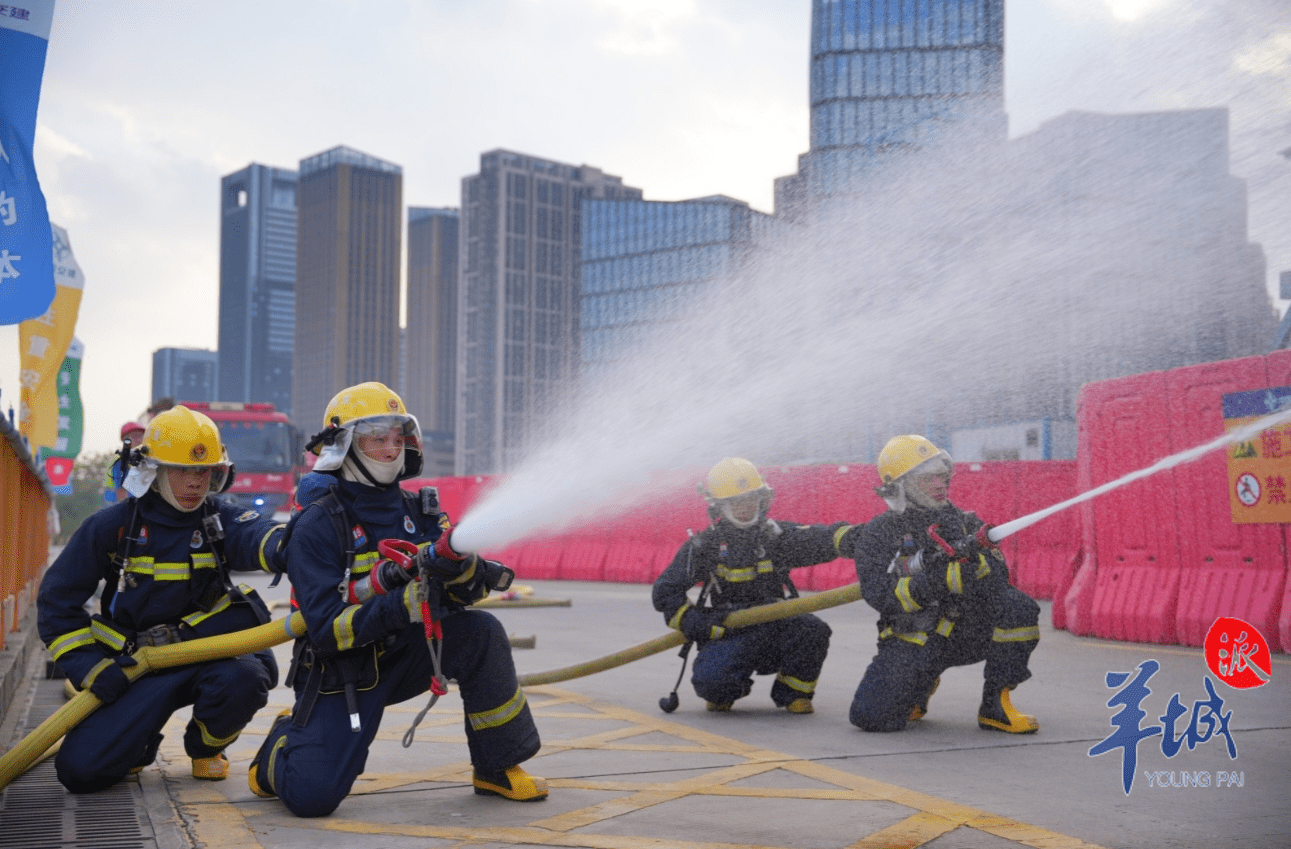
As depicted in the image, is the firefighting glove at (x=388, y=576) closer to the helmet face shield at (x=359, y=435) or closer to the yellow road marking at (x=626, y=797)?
the helmet face shield at (x=359, y=435)

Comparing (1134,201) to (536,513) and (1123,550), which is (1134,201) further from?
(536,513)

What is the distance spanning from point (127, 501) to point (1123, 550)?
7854mm

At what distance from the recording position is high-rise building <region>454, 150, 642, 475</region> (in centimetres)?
7819

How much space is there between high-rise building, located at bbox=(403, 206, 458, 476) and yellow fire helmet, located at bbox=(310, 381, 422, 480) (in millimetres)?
148281

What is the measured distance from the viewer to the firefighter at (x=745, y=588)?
642 cm

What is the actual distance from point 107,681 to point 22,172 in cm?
224

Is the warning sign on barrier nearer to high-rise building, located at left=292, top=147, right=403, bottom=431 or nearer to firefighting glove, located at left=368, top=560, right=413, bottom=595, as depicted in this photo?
firefighting glove, located at left=368, top=560, right=413, bottom=595

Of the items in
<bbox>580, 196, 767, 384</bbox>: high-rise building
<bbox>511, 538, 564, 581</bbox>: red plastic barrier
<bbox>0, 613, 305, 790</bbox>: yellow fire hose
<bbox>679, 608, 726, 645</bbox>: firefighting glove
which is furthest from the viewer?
<bbox>580, 196, 767, 384</bbox>: high-rise building

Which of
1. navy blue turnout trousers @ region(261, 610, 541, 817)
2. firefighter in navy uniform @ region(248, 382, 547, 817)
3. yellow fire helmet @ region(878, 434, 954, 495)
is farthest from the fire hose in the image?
yellow fire helmet @ region(878, 434, 954, 495)

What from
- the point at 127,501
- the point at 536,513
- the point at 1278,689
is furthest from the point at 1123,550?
the point at 127,501

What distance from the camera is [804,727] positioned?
600cm

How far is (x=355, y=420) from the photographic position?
14.9 ft

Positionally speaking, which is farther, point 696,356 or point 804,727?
point 696,356

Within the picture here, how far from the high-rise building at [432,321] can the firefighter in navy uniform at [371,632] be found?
148289 mm
